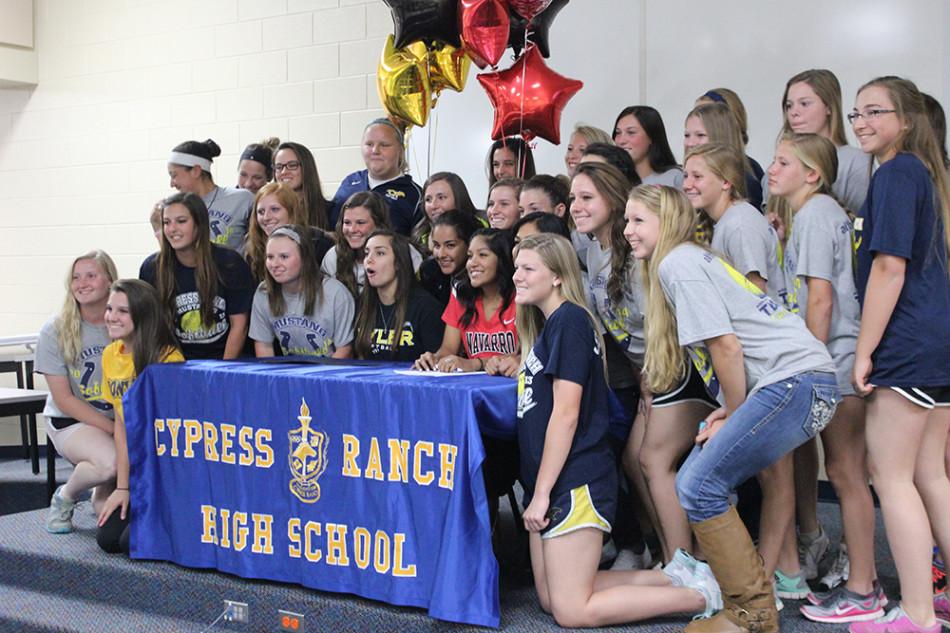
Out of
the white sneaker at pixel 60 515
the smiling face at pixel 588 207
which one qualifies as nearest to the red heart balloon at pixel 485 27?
the smiling face at pixel 588 207

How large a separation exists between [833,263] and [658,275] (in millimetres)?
533

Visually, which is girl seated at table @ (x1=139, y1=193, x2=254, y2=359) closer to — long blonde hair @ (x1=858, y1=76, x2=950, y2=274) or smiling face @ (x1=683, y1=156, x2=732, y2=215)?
smiling face @ (x1=683, y1=156, x2=732, y2=215)

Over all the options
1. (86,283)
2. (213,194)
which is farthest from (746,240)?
(213,194)

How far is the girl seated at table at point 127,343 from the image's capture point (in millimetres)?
3631

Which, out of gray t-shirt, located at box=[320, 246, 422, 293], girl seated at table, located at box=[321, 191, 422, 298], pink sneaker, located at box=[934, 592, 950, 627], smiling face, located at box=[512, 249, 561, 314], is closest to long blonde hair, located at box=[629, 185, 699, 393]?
smiling face, located at box=[512, 249, 561, 314]

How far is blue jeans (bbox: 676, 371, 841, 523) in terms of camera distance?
2.58m

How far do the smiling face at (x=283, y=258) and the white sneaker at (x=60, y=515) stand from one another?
3.96 ft

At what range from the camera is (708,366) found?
276 centimetres

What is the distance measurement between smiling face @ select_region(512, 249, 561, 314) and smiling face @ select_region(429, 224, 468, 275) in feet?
2.52

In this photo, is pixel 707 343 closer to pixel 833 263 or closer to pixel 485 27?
pixel 833 263

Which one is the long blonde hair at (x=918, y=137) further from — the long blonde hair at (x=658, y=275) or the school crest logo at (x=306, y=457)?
the school crest logo at (x=306, y=457)

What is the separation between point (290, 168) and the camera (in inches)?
177

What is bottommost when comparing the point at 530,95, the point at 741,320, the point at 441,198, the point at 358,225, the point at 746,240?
the point at 741,320

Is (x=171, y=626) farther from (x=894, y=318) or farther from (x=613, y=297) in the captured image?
(x=894, y=318)
